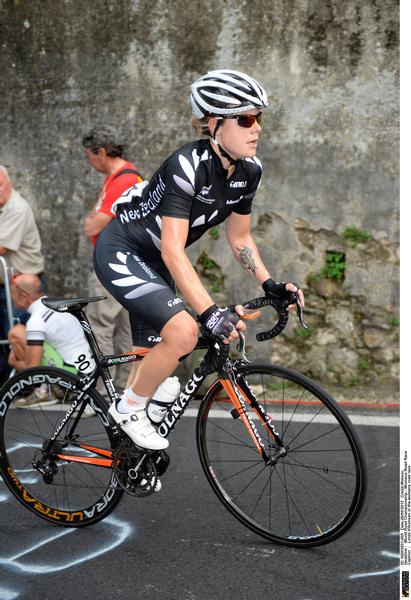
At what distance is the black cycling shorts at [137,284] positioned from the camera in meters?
3.68

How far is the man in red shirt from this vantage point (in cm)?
645

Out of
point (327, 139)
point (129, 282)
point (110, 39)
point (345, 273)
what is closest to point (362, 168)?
point (327, 139)

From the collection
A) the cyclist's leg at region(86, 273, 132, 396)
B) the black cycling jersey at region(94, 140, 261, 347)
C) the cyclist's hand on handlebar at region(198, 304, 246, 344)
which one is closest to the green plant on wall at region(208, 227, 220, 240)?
the cyclist's leg at region(86, 273, 132, 396)

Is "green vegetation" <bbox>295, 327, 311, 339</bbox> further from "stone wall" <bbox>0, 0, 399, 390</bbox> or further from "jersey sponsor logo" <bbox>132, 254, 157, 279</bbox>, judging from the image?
"jersey sponsor logo" <bbox>132, 254, 157, 279</bbox>

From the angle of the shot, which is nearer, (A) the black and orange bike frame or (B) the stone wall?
(A) the black and orange bike frame

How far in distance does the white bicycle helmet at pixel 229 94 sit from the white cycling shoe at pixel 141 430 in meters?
1.40

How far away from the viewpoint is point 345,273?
22.4 ft

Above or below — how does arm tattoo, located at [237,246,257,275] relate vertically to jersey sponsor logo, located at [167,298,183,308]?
above

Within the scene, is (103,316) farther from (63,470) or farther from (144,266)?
(144,266)

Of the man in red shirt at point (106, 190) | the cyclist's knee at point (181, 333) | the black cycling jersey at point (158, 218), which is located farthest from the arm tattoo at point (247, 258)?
the man in red shirt at point (106, 190)

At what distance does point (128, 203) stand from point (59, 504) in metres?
1.58

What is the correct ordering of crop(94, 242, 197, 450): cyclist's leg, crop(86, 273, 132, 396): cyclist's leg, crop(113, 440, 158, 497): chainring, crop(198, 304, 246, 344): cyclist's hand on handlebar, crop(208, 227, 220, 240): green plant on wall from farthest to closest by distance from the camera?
crop(208, 227, 220, 240): green plant on wall, crop(86, 273, 132, 396): cyclist's leg, crop(113, 440, 158, 497): chainring, crop(94, 242, 197, 450): cyclist's leg, crop(198, 304, 246, 344): cyclist's hand on handlebar

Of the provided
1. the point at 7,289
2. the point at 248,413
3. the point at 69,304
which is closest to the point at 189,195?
the point at 69,304

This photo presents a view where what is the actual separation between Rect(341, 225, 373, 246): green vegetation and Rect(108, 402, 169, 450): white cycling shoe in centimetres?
345
